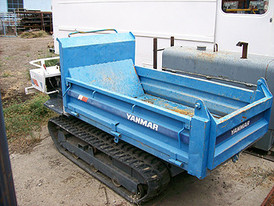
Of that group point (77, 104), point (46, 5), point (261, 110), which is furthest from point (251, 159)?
point (46, 5)

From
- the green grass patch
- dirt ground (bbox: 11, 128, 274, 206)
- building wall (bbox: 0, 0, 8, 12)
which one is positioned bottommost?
dirt ground (bbox: 11, 128, 274, 206)

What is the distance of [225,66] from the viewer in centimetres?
477

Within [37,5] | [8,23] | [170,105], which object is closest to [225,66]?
[170,105]

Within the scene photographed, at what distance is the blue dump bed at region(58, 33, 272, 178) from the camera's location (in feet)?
9.64

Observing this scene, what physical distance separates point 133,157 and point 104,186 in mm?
672

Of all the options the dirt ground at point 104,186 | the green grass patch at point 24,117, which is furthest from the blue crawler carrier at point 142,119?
the green grass patch at point 24,117

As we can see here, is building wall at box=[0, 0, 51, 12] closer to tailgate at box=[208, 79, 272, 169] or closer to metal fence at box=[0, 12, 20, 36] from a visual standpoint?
metal fence at box=[0, 12, 20, 36]

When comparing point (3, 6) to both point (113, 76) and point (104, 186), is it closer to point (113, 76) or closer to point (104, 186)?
point (113, 76)

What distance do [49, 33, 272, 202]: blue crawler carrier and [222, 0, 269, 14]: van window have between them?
2286 millimetres

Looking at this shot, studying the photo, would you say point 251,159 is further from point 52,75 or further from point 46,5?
point 46,5

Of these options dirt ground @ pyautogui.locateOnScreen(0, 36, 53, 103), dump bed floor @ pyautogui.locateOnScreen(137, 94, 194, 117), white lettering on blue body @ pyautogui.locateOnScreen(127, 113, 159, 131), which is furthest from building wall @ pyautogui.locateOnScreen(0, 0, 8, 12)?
white lettering on blue body @ pyautogui.locateOnScreen(127, 113, 159, 131)

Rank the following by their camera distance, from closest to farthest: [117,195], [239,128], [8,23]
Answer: [239,128]
[117,195]
[8,23]

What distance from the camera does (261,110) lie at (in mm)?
3516

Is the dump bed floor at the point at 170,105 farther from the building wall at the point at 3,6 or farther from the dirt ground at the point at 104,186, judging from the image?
the building wall at the point at 3,6
